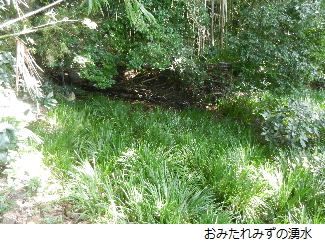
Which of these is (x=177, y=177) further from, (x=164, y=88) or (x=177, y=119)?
(x=164, y=88)

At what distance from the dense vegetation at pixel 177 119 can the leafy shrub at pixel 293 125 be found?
16 millimetres

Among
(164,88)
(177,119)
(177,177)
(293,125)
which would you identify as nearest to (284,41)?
(293,125)

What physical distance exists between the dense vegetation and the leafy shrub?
0.02m

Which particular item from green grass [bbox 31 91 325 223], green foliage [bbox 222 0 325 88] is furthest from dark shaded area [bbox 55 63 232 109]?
green grass [bbox 31 91 325 223]

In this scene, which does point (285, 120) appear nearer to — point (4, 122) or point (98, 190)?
point (98, 190)

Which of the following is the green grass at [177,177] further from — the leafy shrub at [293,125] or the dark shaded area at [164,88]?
the dark shaded area at [164,88]

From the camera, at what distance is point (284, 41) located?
4199 mm

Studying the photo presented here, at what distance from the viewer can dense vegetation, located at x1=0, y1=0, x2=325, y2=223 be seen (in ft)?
7.27

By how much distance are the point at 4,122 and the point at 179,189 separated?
1596mm

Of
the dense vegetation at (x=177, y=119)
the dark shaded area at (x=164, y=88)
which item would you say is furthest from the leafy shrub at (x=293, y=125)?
the dark shaded area at (x=164, y=88)

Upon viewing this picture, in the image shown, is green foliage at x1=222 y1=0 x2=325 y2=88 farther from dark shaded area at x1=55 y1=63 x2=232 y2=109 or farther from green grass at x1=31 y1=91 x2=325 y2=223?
green grass at x1=31 y1=91 x2=325 y2=223

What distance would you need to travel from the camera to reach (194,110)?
5.28m

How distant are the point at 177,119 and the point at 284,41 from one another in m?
2.22

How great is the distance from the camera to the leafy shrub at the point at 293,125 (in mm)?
3191
